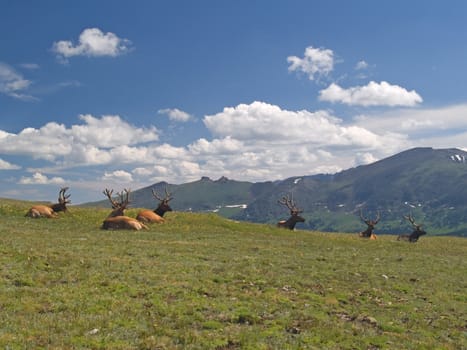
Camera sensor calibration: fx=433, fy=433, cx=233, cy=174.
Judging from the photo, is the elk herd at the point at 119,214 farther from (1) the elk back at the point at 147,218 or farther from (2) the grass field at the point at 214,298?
(2) the grass field at the point at 214,298

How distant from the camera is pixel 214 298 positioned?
59.3 feet

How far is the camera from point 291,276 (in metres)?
23.9

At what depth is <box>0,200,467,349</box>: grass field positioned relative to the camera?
13.5 m

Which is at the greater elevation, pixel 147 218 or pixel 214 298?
pixel 147 218

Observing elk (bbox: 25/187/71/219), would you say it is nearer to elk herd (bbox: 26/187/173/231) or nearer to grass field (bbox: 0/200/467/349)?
elk herd (bbox: 26/187/173/231)

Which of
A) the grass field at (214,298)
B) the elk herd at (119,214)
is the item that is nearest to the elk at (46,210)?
the elk herd at (119,214)

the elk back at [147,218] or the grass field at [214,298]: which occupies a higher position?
the elk back at [147,218]

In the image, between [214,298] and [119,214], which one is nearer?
[214,298]

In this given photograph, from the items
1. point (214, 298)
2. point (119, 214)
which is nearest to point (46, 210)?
point (119, 214)

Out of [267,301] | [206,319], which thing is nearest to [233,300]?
[267,301]

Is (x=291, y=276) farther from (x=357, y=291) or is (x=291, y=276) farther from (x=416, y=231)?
(x=416, y=231)

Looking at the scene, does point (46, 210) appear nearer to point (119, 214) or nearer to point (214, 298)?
point (119, 214)

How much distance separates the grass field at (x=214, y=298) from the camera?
1352 cm

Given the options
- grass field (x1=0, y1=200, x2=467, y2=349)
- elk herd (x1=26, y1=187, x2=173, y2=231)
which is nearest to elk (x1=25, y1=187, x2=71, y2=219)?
elk herd (x1=26, y1=187, x2=173, y2=231)
